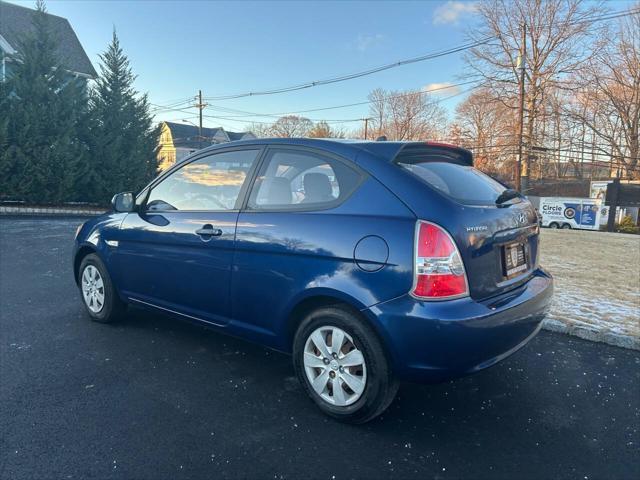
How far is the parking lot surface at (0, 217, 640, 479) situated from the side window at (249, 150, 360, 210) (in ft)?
4.25

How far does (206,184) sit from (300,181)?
0.94 meters

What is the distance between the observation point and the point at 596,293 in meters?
5.34

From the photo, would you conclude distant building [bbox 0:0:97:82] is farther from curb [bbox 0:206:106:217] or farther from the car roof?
the car roof

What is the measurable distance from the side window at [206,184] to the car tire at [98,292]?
90 centimetres

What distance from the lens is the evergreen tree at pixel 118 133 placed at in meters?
17.6

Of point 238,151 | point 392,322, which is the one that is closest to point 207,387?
point 392,322

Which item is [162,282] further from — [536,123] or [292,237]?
[536,123]

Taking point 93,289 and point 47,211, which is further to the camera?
point 47,211

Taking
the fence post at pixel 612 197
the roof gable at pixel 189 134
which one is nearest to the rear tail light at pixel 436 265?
the fence post at pixel 612 197

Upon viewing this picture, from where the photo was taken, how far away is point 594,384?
3.08m

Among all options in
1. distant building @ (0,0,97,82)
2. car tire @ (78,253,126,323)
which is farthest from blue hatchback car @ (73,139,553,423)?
distant building @ (0,0,97,82)

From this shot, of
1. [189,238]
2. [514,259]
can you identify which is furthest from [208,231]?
[514,259]

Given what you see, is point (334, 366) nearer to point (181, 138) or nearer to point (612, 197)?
point (612, 197)

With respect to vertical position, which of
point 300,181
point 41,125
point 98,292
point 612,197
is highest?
point 41,125
